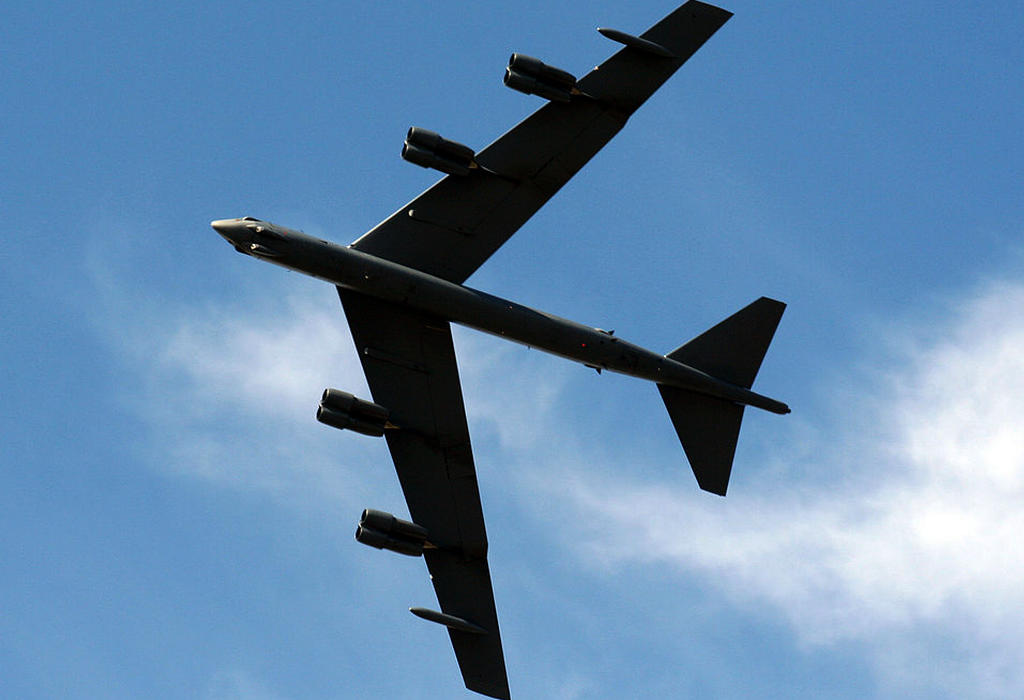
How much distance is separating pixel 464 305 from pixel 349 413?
6.21 metres

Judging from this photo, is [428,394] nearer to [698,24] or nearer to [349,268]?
[349,268]

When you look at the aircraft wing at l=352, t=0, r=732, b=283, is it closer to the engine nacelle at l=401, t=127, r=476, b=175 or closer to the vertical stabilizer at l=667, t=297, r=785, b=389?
the engine nacelle at l=401, t=127, r=476, b=175

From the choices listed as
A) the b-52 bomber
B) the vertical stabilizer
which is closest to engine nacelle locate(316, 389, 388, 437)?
the b-52 bomber

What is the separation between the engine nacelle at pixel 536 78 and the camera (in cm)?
4862

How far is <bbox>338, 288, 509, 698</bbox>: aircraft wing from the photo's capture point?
50.3 meters

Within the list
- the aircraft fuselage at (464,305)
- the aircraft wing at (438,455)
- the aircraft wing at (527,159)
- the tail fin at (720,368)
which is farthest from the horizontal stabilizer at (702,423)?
the aircraft wing at (527,159)

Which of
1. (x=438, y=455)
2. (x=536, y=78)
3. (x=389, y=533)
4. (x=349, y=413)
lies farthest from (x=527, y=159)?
(x=389, y=533)

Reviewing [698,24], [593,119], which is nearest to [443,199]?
[593,119]

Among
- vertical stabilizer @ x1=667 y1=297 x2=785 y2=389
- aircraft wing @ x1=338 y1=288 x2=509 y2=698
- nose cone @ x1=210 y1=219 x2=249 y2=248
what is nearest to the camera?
nose cone @ x1=210 y1=219 x2=249 y2=248

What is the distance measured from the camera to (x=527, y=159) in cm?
5019

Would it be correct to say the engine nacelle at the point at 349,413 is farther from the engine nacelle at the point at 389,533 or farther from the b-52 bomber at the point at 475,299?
the engine nacelle at the point at 389,533

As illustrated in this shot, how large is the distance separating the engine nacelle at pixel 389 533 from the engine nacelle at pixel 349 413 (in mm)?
4017

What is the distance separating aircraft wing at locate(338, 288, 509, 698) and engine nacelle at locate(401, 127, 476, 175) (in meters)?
5.61

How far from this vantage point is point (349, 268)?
157 ft
